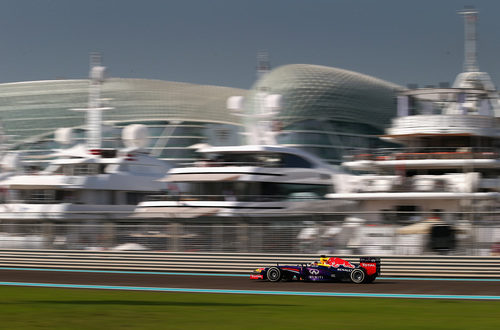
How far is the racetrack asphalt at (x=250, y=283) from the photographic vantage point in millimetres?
16359

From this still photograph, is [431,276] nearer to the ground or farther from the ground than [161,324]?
nearer to the ground

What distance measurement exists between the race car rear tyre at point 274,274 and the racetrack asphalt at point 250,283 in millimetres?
208

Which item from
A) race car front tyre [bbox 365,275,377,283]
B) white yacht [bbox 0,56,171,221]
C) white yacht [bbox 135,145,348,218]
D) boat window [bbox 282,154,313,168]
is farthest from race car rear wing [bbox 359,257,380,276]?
white yacht [bbox 0,56,171,221]

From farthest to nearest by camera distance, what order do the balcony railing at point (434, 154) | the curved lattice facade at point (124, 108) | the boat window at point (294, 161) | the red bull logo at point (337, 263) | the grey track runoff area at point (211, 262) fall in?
the curved lattice facade at point (124, 108) < the boat window at point (294, 161) < the balcony railing at point (434, 154) < the grey track runoff area at point (211, 262) < the red bull logo at point (337, 263)

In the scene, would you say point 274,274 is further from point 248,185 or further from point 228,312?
point 248,185

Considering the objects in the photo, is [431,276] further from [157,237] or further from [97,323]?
[97,323]

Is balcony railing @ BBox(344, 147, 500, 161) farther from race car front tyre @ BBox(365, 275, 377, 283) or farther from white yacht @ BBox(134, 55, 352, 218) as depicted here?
race car front tyre @ BBox(365, 275, 377, 283)

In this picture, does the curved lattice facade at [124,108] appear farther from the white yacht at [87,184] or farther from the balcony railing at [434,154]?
the balcony railing at [434,154]

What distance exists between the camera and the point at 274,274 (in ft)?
61.2

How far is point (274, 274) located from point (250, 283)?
2.26ft

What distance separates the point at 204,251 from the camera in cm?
2288

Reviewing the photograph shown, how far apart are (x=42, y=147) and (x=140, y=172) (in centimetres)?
5754

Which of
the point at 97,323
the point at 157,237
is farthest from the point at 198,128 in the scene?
the point at 97,323

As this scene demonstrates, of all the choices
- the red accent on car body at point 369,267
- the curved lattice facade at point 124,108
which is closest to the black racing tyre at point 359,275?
the red accent on car body at point 369,267
